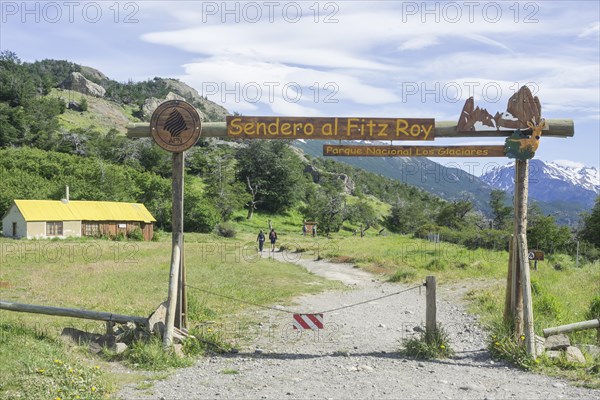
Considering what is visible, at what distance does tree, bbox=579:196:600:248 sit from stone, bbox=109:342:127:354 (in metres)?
56.5

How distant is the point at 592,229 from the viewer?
184 feet

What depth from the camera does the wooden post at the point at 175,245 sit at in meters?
9.98

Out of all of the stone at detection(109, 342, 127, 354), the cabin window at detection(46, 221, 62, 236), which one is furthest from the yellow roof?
the stone at detection(109, 342, 127, 354)

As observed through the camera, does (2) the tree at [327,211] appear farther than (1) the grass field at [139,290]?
Yes

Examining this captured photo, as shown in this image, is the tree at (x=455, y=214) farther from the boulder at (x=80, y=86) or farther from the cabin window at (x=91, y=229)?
the boulder at (x=80, y=86)

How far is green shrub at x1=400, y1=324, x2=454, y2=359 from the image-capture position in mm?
9930

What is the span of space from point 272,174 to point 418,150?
8735 centimetres

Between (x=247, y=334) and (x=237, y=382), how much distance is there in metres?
3.61

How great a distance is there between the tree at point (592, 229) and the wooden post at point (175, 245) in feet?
182

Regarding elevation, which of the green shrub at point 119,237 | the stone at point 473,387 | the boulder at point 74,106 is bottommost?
the green shrub at point 119,237

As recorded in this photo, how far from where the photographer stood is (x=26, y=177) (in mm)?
71000

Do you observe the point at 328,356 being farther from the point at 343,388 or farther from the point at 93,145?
the point at 93,145

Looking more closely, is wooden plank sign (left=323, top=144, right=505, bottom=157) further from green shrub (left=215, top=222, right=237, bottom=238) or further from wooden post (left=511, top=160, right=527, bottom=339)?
green shrub (left=215, top=222, right=237, bottom=238)

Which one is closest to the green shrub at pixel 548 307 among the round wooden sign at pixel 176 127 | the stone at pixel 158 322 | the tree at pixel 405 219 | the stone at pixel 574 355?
the stone at pixel 574 355
